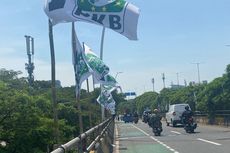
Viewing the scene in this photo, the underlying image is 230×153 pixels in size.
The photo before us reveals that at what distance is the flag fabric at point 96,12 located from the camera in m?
11.1

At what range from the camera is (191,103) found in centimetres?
7512

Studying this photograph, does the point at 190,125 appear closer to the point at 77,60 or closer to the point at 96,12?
the point at 77,60

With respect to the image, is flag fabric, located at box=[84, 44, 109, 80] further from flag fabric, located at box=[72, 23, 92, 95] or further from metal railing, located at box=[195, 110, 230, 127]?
metal railing, located at box=[195, 110, 230, 127]

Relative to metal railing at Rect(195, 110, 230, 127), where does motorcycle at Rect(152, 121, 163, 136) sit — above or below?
below

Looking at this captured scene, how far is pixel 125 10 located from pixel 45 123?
899cm

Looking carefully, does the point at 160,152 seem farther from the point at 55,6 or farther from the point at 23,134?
the point at 55,6

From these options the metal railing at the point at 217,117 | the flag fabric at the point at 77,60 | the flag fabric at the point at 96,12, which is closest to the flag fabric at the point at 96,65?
the flag fabric at the point at 77,60

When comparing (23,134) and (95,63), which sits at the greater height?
(95,63)

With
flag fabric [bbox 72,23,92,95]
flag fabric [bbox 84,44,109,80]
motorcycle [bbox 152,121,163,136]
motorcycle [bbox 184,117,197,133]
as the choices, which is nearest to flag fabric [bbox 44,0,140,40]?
flag fabric [bbox 72,23,92,95]

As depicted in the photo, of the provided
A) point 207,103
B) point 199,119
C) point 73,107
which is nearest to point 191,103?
point 199,119

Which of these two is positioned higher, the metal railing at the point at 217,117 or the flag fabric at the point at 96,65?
the flag fabric at the point at 96,65

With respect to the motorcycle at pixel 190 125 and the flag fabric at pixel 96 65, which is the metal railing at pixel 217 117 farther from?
the flag fabric at pixel 96 65

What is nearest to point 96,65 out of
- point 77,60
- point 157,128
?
point 77,60

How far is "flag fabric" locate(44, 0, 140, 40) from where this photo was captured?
11.1 metres
